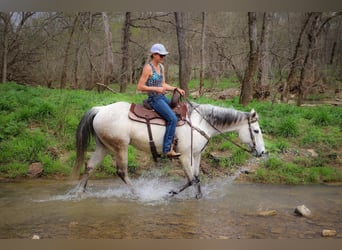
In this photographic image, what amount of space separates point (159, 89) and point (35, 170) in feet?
4.39

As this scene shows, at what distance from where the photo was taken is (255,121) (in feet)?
13.1

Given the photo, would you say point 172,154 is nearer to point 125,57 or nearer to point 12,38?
point 125,57

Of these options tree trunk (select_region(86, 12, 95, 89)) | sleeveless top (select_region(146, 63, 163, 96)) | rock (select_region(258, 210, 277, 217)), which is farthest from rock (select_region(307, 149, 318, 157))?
tree trunk (select_region(86, 12, 95, 89))

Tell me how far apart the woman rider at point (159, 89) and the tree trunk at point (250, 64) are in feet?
2.15

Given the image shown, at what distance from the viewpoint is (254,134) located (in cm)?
398

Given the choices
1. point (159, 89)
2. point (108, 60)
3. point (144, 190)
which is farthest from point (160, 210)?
point (108, 60)

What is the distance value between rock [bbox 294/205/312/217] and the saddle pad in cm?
124

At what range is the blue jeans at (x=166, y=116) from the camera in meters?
3.77

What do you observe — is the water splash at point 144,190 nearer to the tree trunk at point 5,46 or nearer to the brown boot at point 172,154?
the brown boot at point 172,154

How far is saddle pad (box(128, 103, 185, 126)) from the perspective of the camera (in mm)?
3832

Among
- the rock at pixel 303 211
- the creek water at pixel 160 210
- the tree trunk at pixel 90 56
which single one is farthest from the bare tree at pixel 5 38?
the rock at pixel 303 211

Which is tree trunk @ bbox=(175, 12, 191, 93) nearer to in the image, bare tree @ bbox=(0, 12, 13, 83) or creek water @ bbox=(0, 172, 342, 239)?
creek water @ bbox=(0, 172, 342, 239)
